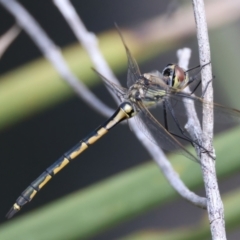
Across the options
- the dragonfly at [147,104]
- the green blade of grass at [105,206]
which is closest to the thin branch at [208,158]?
the dragonfly at [147,104]

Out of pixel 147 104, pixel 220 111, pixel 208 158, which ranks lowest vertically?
pixel 208 158

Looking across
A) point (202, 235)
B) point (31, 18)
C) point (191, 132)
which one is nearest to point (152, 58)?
point (31, 18)

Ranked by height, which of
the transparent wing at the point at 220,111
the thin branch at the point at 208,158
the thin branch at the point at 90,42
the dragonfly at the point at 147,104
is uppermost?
the thin branch at the point at 90,42

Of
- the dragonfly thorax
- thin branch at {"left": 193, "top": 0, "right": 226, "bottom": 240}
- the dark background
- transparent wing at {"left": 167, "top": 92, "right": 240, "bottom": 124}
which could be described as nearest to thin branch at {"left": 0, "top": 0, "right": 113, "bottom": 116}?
the dark background

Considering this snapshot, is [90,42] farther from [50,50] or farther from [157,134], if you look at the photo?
[157,134]

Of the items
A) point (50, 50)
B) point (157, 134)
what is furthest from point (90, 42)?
point (157, 134)

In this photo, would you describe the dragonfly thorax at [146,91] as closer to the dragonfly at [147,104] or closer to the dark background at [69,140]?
the dragonfly at [147,104]
